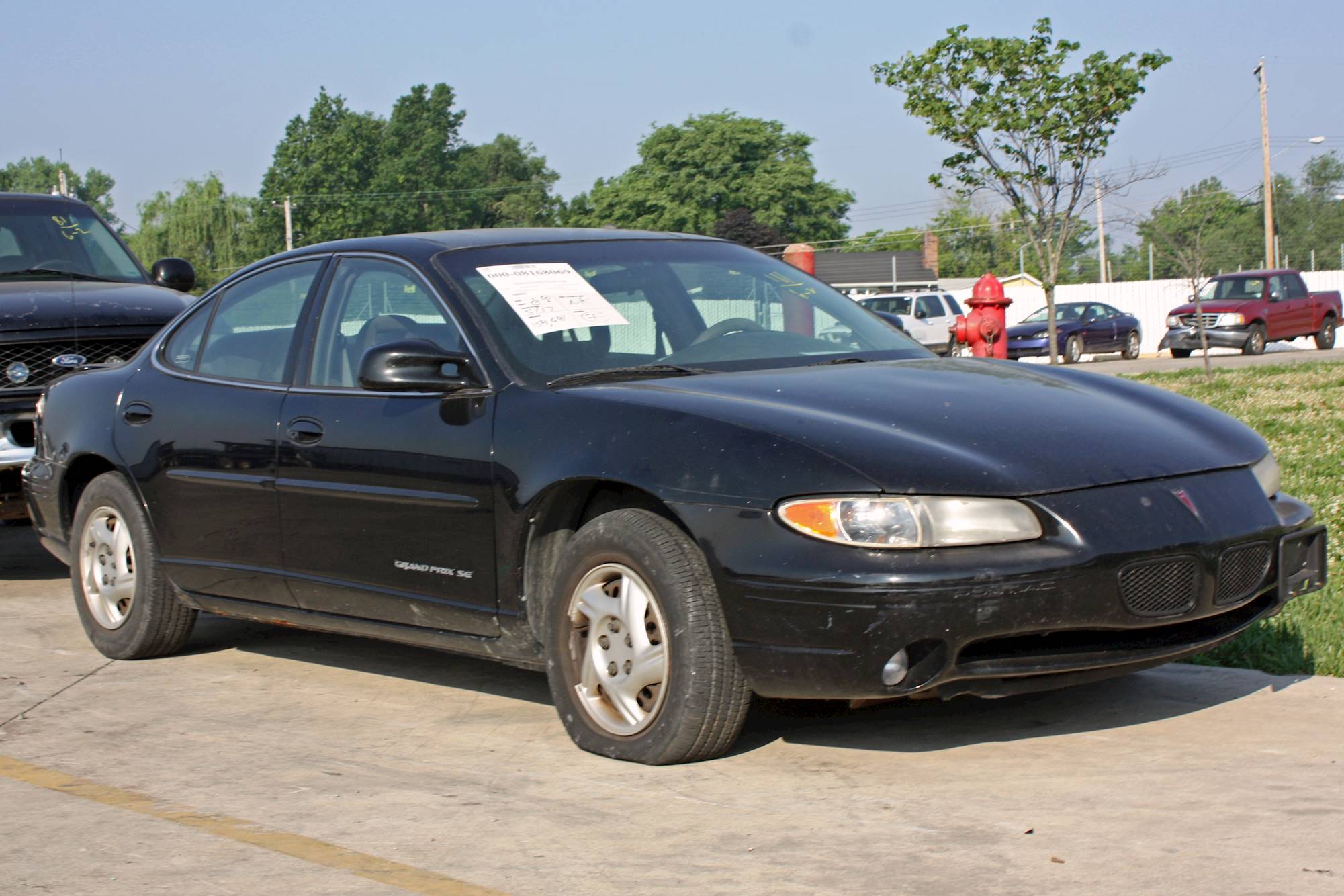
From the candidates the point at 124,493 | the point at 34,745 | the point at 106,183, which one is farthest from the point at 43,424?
the point at 106,183

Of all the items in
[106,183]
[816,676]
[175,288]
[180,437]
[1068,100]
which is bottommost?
[816,676]

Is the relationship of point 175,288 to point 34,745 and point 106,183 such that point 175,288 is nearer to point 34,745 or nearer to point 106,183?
point 34,745

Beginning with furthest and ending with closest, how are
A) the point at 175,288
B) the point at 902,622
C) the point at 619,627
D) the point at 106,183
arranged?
the point at 106,183
the point at 175,288
the point at 619,627
the point at 902,622

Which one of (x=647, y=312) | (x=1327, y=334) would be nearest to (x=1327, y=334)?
(x=1327, y=334)

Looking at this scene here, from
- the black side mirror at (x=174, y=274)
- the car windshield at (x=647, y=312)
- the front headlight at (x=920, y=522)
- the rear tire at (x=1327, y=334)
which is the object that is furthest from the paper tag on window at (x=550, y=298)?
the rear tire at (x=1327, y=334)

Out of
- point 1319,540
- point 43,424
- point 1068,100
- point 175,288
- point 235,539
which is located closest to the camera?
point 1319,540

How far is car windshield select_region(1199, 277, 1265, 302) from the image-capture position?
32.5m

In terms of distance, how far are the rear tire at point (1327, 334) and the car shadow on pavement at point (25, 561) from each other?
2913 centimetres

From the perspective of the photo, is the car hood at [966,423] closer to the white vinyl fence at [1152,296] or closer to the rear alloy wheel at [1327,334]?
the rear alloy wheel at [1327,334]

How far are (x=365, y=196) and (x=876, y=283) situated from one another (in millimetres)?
44725

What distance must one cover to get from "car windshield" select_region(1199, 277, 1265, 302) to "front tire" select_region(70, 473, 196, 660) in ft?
95.2

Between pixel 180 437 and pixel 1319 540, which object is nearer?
pixel 1319 540

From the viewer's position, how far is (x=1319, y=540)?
4.68 metres

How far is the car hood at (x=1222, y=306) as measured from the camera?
3164cm
